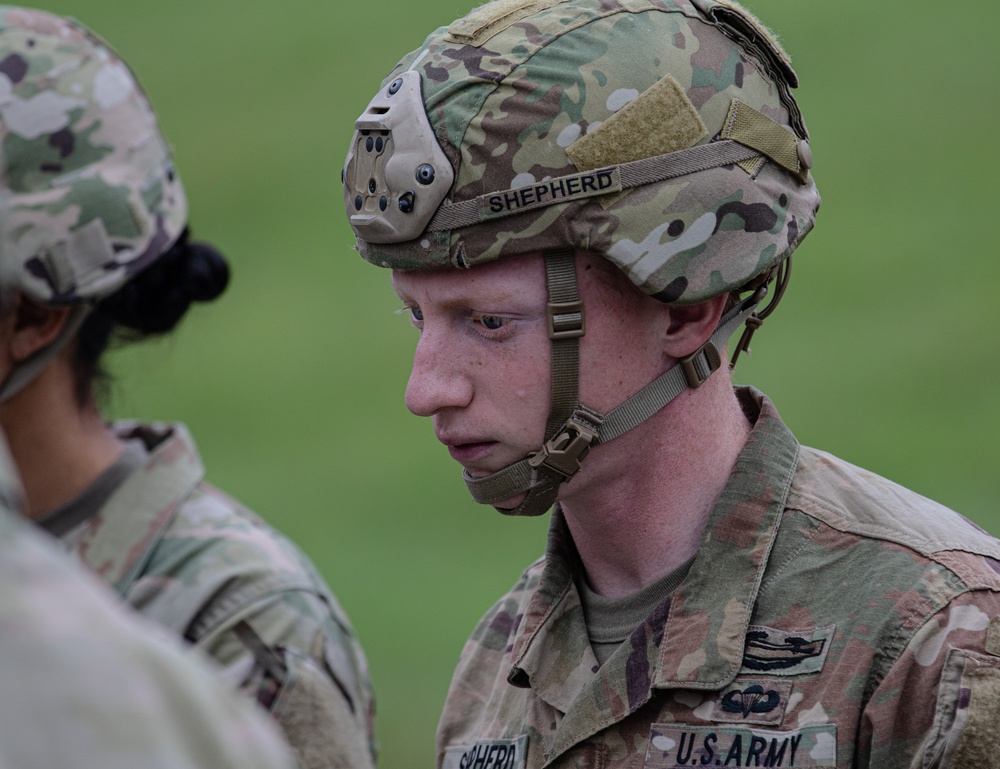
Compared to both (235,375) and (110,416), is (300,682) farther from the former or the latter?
(235,375)

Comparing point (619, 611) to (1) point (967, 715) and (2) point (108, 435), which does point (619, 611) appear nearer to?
(1) point (967, 715)

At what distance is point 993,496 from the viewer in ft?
52.6

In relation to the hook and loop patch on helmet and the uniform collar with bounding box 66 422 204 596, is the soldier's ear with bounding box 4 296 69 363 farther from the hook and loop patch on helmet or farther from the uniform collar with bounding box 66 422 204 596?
the hook and loop patch on helmet

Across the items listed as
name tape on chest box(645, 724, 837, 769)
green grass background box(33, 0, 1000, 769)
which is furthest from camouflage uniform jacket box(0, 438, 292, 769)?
green grass background box(33, 0, 1000, 769)

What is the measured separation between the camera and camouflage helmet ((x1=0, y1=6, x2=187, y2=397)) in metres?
4.30

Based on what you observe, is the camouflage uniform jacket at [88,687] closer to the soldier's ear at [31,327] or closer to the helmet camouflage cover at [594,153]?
the helmet camouflage cover at [594,153]

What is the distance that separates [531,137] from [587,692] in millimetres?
1354

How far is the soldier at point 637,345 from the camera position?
402 centimetres

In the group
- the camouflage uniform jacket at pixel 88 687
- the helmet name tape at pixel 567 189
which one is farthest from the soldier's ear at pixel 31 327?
the camouflage uniform jacket at pixel 88 687

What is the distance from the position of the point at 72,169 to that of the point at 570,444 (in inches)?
57.2

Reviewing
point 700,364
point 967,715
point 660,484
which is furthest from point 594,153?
point 967,715

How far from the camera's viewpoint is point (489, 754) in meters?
4.46

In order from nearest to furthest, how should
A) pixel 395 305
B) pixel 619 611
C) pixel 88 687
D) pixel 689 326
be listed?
pixel 88 687, pixel 689 326, pixel 619 611, pixel 395 305

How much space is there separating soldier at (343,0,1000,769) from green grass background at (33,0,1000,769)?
814 cm
